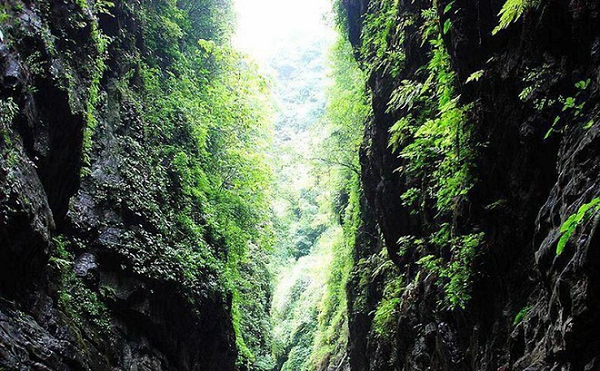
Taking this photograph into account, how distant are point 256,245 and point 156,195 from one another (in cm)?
810

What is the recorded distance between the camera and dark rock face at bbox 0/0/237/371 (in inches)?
221

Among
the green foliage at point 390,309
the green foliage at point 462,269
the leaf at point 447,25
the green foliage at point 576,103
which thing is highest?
the leaf at point 447,25

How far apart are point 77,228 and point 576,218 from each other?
7.86m

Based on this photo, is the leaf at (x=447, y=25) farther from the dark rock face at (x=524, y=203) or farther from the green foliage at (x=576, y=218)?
the green foliage at (x=576, y=218)

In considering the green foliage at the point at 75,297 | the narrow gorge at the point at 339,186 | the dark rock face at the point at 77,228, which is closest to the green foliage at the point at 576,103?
the narrow gorge at the point at 339,186

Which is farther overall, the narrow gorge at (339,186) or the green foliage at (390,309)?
the green foliage at (390,309)

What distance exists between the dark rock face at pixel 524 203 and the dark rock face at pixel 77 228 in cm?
513

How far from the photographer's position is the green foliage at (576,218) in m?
2.88

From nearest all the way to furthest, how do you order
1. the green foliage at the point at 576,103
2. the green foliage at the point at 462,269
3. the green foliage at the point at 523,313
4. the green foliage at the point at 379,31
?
1. the green foliage at the point at 576,103
2. the green foliage at the point at 523,313
3. the green foliage at the point at 462,269
4. the green foliage at the point at 379,31

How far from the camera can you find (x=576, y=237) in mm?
3256

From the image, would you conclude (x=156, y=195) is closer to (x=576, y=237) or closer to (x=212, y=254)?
(x=212, y=254)

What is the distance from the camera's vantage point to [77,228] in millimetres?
8312

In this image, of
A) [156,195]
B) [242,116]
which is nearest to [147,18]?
[242,116]

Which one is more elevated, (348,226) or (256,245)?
(256,245)
